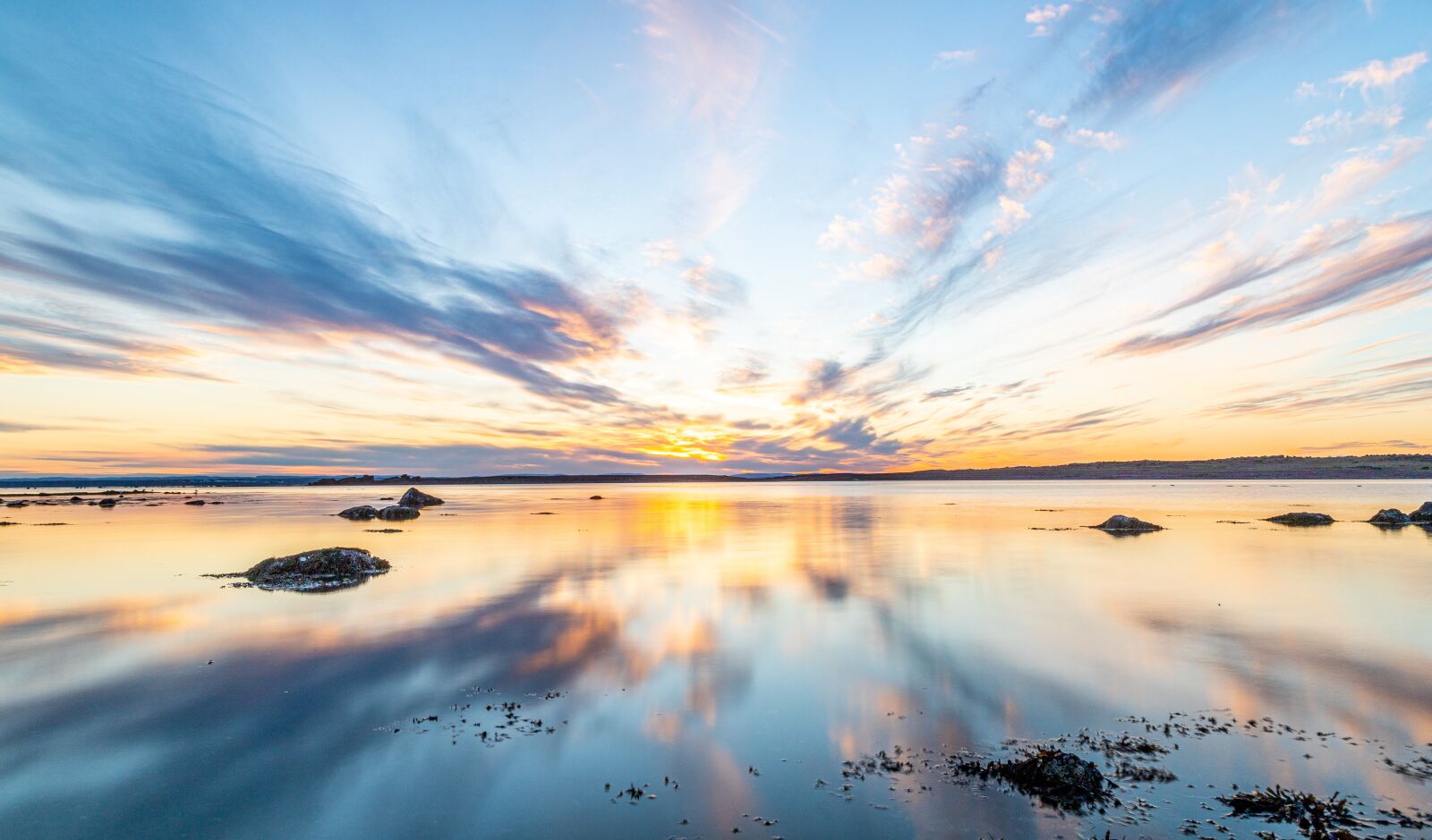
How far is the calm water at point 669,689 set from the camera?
7020 millimetres

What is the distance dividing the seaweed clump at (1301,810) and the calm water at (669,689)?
306 mm

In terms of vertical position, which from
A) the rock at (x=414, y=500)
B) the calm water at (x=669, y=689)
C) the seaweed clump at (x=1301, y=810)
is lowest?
the calm water at (x=669, y=689)

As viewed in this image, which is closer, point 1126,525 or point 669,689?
point 669,689

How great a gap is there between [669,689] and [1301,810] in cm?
878

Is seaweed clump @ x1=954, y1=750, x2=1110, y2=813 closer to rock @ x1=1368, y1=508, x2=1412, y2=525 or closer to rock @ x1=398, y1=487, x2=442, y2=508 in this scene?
rock @ x1=1368, y1=508, x2=1412, y2=525

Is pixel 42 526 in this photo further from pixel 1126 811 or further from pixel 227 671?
pixel 1126 811

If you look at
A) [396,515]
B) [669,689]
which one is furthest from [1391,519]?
[396,515]

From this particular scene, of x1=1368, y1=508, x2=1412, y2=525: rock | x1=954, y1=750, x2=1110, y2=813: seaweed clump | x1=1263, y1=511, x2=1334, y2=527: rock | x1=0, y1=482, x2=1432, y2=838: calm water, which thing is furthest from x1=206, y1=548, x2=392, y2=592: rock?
x1=1368, y1=508, x2=1412, y2=525: rock

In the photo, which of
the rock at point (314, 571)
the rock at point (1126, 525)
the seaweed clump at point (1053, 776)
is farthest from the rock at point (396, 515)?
the rock at point (1126, 525)

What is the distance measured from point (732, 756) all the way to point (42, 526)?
59749 mm

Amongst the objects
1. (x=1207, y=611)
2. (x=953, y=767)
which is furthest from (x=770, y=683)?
(x=1207, y=611)

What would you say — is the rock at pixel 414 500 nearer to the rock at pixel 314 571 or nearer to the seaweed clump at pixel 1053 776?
the rock at pixel 314 571

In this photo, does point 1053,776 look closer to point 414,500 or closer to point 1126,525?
point 1126,525

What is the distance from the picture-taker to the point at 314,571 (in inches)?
891
